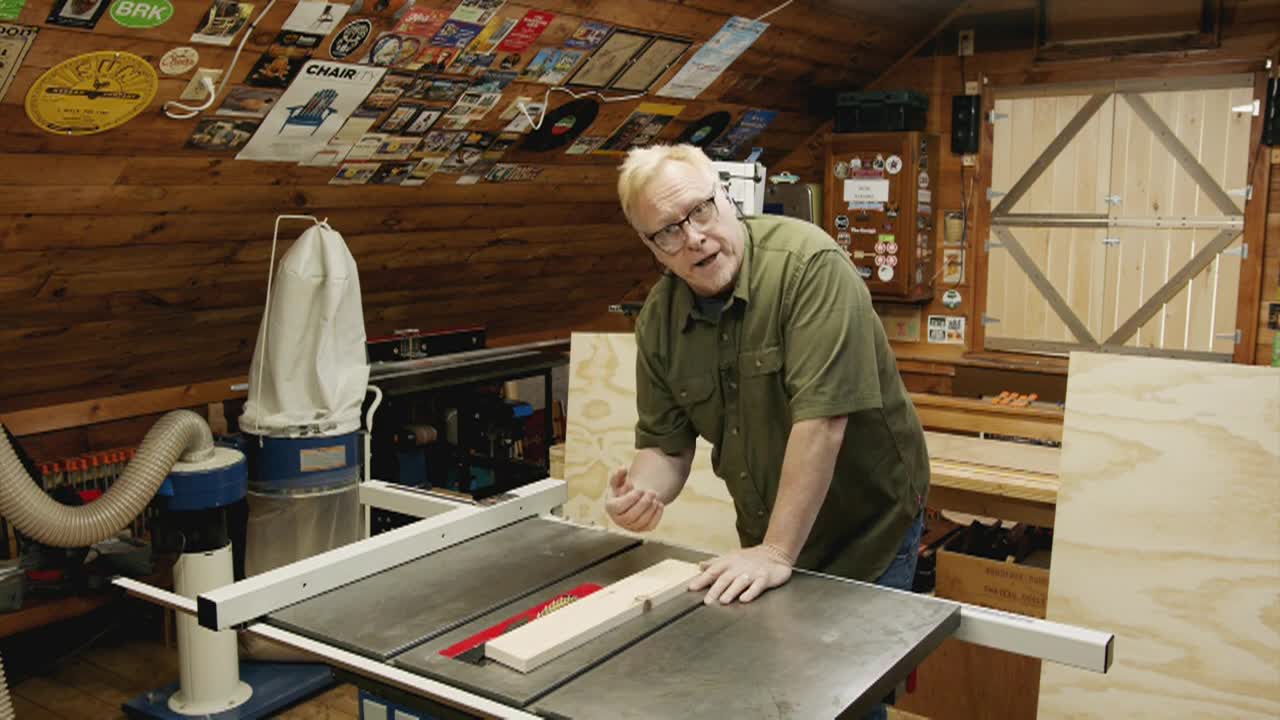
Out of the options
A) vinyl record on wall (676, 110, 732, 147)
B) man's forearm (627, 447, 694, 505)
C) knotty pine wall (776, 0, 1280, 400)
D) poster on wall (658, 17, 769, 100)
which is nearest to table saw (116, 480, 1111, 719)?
man's forearm (627, 447, 694, 505)

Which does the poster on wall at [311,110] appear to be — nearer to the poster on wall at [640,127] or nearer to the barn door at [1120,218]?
the poster on wall at [640,127]

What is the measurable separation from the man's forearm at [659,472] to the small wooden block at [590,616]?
11.3 inches

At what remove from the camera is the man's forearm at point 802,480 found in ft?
6.45

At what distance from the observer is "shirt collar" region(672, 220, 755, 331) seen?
82.2 inches

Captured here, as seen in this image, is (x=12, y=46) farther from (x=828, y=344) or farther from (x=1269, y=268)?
(x=1269, y=268)

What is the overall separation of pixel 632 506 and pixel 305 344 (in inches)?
84.6

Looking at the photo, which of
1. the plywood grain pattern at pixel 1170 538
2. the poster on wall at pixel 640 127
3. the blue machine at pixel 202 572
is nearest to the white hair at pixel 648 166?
the plywood grain pattern at pixel 1170 538

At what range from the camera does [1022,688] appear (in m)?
3.28

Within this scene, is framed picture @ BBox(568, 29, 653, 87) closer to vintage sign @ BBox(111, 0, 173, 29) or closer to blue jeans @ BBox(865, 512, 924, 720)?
vintage sign @ BBox(111, 0, 173, 29)

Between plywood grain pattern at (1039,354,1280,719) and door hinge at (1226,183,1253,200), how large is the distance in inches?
132

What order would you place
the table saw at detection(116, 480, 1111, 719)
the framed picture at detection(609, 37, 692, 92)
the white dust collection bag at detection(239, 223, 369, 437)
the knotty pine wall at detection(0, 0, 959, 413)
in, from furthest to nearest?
the framed picture at detection(609, 37, 692, 92) → the white dust collection bag at detection(239, 223, 369, 437) → the knotty pine wall at detection(0, 0, 959, 413) → the table saw at detection(116, 480, 1111, 719)

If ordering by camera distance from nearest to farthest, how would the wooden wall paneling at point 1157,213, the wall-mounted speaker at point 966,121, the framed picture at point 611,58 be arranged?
the framed picture at point 611,58
the wooden wall paneling at point 1157,213
the wall-mounted speaker at point 966,121

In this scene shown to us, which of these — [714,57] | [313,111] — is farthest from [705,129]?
[313,111]

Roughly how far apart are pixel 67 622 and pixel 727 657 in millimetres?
3641
